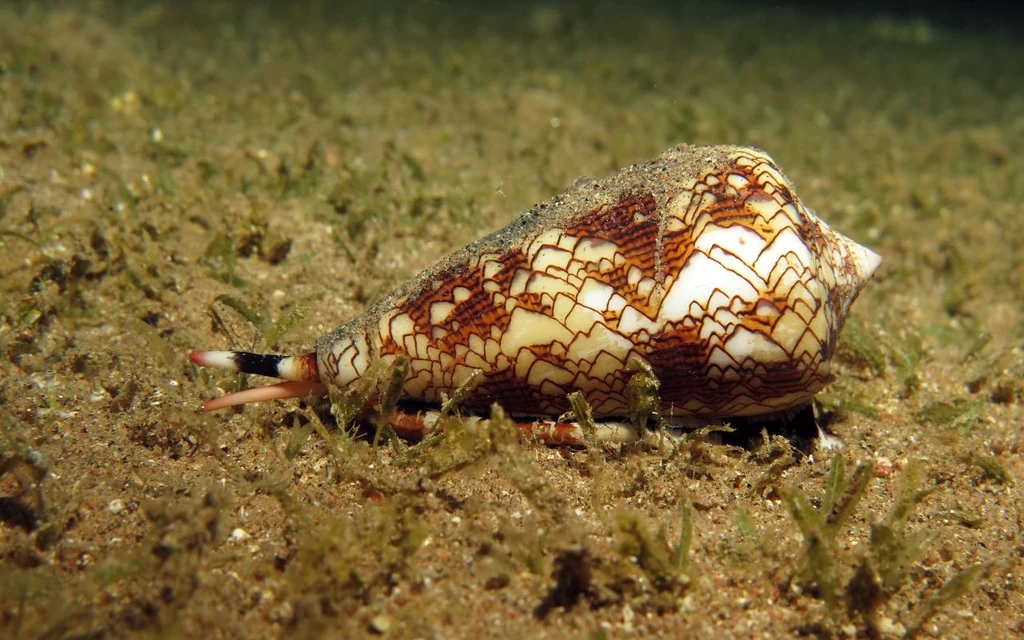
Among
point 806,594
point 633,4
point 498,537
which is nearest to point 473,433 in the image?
point 498,537

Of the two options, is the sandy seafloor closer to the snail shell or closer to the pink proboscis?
the pink proboscis

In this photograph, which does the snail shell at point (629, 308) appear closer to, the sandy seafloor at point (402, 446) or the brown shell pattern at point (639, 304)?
the brown shell pattern at point (639, 304)

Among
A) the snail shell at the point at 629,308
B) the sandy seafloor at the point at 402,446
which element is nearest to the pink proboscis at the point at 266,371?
the snail shell at the point at 629,308

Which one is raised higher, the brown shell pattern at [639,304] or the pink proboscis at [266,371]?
the brown shell pattern at [639,304]

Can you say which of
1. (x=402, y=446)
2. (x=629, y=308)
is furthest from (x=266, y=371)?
(x=629, y=308)

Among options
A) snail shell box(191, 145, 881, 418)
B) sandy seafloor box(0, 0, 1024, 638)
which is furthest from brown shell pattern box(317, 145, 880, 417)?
sandy seafloor box(0, 0, 1024, 638)
